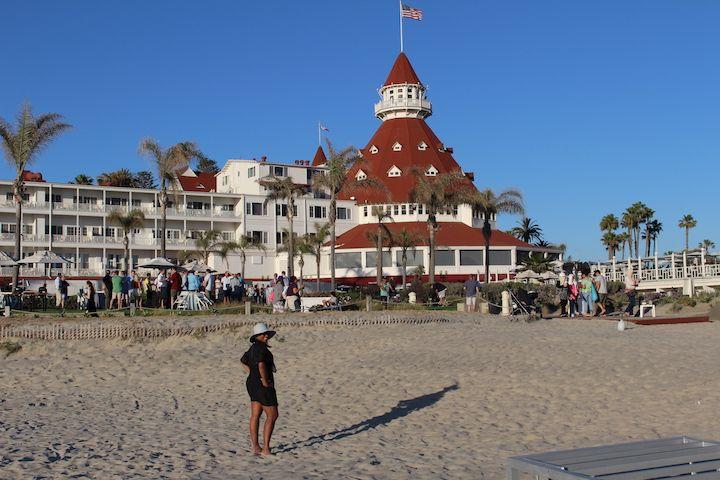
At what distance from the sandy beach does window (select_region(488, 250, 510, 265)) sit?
37911 mm

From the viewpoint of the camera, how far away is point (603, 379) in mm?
14133

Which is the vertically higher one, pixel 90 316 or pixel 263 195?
pixel 263 195

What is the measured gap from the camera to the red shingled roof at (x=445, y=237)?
59.2 m

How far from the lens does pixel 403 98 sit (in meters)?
73.0

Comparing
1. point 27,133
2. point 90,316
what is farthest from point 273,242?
point 90,316

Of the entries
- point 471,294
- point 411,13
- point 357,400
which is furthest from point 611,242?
point 357,400

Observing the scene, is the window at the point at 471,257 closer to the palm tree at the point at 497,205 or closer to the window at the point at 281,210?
the palm tree at the point at 497,205

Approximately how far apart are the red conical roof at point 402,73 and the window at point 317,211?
14093 mm

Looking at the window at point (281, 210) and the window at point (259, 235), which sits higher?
the window at point (281, 210)

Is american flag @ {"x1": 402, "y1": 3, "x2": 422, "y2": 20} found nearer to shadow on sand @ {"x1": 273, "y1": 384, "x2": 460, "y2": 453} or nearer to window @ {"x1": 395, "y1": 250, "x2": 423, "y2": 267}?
window @ {"x1": 395, "y1": 250, "x2": 423, "y2": 267}

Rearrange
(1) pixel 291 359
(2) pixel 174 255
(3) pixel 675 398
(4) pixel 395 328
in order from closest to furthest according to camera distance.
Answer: (3) pixel 675 398 → (1) pixel 291 359 → (4) pixel 395 328 → (2) pixel 174 255

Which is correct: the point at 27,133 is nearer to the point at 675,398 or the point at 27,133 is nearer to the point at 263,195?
the point at 675,398

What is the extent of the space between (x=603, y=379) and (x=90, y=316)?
14.2 metres

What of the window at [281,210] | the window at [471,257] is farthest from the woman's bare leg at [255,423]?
the window at [281,210]
